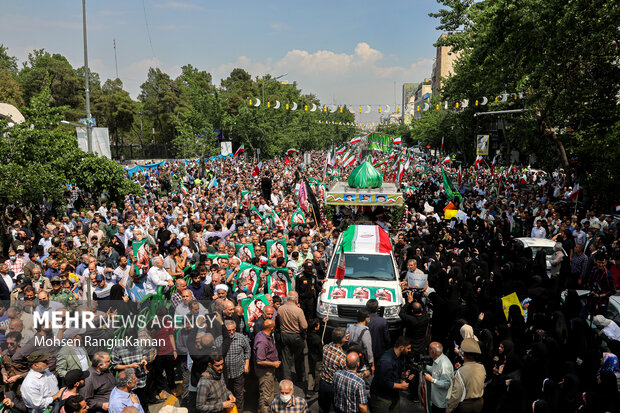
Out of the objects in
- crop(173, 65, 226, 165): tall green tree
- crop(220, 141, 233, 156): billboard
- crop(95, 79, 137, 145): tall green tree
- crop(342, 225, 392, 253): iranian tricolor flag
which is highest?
crop(95, 79, 137, 145): tall green tree

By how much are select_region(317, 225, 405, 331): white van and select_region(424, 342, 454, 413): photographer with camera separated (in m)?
2.71

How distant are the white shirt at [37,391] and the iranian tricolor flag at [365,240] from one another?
5933 millimetres

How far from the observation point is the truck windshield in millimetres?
9555

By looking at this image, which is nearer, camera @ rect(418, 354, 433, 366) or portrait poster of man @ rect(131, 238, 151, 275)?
camera @ rect(418, 354, 433, 366)

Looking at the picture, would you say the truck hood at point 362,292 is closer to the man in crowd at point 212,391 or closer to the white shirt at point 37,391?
the man in crowd at point 212,391

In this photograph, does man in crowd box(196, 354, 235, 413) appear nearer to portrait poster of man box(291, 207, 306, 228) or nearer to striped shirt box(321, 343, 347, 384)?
striped shirt box(321, 343, 347, 384)

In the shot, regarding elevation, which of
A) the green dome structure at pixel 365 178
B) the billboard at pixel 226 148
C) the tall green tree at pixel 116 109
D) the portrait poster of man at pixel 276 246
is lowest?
the portrait poster of man at pixel 276 246

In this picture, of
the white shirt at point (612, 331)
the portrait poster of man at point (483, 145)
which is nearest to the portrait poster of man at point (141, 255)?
the white shirt at point (612, 331)

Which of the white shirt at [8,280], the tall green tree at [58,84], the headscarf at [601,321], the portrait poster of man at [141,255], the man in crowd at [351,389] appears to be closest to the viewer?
the man in crowd at [351,389]

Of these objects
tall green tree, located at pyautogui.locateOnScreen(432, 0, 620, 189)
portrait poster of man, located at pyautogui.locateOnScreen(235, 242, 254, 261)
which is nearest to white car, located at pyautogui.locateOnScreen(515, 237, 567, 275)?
tall green tree, located at pyautogui.locateOnScreen(432, 0, 620, 189)

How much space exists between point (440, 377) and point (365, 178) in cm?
1483

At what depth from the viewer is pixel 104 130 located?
2069cm

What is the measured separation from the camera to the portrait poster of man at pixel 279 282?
28.3 feet

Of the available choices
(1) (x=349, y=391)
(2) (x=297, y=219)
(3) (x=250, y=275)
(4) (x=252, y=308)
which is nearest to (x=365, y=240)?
(3) (x=250, y=275)
